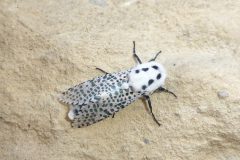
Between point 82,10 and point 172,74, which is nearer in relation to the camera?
point 172,74

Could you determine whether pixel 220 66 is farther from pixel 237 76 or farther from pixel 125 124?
pixel 125 124

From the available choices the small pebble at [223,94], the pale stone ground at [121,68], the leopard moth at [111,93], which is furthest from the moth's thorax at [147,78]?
the small pebble at [223,94]

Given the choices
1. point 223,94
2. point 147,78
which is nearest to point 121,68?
point 147,78

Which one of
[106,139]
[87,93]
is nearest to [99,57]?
[87,93]

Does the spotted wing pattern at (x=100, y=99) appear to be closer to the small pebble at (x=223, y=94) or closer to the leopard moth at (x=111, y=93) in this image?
the leopard moth at (x=111, y=93)

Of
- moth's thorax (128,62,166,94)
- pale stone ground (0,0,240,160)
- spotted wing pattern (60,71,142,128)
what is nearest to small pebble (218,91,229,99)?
pale stone ground (0,0,240,160)

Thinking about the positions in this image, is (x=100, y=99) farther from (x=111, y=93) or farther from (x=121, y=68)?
(x=121, y=68)

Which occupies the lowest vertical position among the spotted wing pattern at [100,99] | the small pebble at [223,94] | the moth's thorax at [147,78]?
the spotted wing pattern at [100,99]
